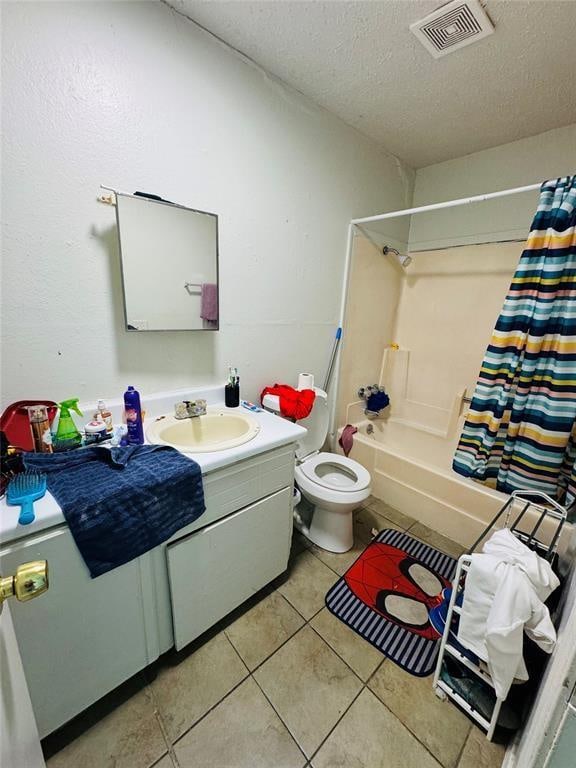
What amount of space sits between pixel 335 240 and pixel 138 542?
1.84m

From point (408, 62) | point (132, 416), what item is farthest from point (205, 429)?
point (408, 62)

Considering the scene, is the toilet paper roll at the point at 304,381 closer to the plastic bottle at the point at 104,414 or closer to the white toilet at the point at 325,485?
the white toilet at the point at 325,485

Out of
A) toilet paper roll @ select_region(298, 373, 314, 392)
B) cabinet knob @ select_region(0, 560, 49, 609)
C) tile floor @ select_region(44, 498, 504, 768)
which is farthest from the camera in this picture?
toilet paper roll @ select_region(298, 373, 314, 392)

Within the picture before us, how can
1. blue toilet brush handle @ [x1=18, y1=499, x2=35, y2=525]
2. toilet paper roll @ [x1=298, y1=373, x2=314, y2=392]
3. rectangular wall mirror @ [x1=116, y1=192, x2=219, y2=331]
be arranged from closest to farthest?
blue toilet brush handle @ [x1=18, y1=499, x2=35, y2=525]
rectangular wall mirror @ [x1=116, y1=192, x2=219, y2=331]
toilet paper roll @ [x1=298, y1=373, x2=314, y2=392]

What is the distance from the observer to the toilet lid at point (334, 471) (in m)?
1.67

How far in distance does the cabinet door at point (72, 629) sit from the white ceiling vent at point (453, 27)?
202 centimetres

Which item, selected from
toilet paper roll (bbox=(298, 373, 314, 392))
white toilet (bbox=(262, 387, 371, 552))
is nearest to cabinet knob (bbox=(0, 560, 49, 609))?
white toilet (bbox=(262, 387, 371, 552))

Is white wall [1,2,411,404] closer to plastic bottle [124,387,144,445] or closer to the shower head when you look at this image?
plastic bottle [124,387,144,445]

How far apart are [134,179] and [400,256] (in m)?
1.88

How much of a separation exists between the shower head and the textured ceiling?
2.15 ft

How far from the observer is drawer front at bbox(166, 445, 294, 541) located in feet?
3.39

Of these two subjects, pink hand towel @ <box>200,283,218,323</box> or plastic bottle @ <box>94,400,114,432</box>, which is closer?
plastic bottle @ <box>94,400,114,432</box>

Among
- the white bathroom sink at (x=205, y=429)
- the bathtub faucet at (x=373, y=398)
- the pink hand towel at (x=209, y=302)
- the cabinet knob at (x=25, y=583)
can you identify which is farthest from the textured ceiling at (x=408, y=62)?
the cabinet knob at (x=25, y=583)

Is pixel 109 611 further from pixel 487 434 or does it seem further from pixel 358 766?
pixel 487 434
